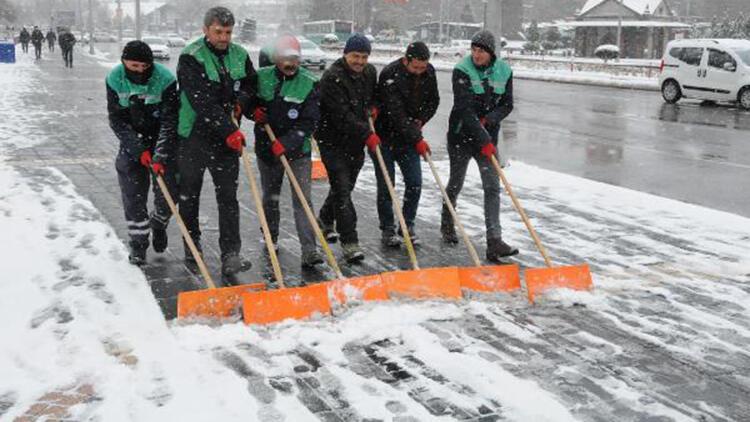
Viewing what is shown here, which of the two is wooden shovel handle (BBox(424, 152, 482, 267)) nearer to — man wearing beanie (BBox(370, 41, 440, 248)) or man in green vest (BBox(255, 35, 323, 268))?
man wearing beanie (BBox(370, 41, 440, 248))

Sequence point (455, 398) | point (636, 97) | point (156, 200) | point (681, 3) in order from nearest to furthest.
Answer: point (455, 398) < point (156, 200) < point (636, 97) < point (681, 3)

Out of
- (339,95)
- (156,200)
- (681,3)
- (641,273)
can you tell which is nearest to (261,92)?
(339,95)

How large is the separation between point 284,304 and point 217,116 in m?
1.32

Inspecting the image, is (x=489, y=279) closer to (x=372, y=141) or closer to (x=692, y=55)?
(x=372, y=141)

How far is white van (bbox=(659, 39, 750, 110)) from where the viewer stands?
771 inches

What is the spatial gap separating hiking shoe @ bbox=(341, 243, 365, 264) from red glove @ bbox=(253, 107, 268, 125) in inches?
44.9

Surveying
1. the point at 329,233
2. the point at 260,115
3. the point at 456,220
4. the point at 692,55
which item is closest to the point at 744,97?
the point at 692,55

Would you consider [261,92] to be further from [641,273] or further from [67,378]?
[641,273]

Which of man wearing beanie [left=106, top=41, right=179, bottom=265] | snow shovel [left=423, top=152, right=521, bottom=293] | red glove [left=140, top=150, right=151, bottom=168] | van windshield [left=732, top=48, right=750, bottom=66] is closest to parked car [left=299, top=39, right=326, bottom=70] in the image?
van windshield [left=732, top=48, right=750, bottom=66]

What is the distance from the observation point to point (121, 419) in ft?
11.0

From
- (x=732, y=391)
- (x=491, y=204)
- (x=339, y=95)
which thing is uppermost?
(x=339, y=95)

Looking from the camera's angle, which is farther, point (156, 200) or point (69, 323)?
point (156, 200)

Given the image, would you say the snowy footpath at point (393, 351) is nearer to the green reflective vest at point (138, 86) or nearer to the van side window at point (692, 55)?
the green reflective vest at point (138, 86)

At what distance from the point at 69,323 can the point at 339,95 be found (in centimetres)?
243
